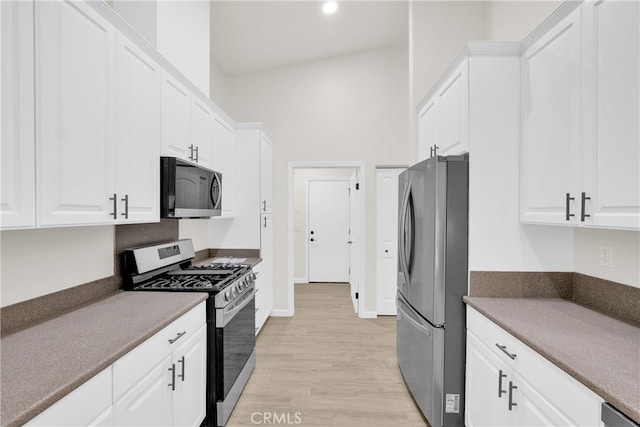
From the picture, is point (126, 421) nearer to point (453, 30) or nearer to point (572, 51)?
point (572, 51)

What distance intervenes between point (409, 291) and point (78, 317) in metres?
2.05

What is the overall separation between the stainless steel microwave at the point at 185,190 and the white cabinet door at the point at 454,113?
1809 millimetres

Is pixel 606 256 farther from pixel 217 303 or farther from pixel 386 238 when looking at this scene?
pixel 386 238

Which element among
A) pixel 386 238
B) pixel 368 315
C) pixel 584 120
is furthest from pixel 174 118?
pixel 368 315

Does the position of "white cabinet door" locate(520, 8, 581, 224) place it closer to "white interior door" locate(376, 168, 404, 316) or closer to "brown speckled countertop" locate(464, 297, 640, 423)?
"brown speckled countertop" locate(464, 297, 640, 423)

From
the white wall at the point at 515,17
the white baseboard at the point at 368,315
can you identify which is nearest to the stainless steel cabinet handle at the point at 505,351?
the white wall at the point at 515,17

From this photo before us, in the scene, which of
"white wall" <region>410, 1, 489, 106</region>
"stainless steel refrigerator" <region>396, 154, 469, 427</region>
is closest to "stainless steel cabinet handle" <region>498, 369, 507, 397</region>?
"stainless steel refrigerator" <region>396, 154, 469, 427</region>

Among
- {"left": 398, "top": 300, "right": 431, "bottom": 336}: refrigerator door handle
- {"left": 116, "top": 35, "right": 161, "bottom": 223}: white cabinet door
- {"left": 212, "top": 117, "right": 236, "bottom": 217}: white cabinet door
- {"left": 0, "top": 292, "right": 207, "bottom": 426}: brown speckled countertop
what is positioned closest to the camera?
{"left": 0, "top": 292, "right": 207, "bottom": 426}: brown speckled countertop

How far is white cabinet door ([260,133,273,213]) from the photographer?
3.87 meters

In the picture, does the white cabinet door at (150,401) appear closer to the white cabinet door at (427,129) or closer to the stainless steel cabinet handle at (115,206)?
the stainless steel cabinet handle at (115,206)

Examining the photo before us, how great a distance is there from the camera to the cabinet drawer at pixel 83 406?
3.07ft

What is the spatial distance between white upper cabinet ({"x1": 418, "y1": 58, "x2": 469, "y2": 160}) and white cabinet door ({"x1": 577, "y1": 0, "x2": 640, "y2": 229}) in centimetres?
66

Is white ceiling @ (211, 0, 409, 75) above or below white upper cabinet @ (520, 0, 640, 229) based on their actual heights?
above

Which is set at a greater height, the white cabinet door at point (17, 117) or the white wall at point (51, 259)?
the white cabinet door at point (17, 117)
